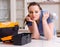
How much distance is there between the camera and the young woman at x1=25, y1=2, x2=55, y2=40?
1.55m

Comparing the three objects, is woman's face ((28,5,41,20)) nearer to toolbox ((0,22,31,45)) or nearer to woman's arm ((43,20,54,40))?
woman's arm ((43,20,54,40))

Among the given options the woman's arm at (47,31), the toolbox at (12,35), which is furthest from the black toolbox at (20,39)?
the woman's arm at (47,31)

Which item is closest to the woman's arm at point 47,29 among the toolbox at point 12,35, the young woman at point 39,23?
the young woman at point 39,23

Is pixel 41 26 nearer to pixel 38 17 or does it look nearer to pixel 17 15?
pixel 38 17

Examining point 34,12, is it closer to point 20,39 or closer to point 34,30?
point 34,30

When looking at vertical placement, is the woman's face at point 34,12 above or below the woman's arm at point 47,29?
above

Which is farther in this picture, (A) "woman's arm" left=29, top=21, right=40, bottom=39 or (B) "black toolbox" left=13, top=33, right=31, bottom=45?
(A) "woman's arm" left=29, top=21, right=40, bottom=39

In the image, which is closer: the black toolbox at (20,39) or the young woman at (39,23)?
the black toolbox at (20,39)

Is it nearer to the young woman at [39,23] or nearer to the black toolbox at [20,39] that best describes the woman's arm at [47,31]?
the young woman at [39,23]

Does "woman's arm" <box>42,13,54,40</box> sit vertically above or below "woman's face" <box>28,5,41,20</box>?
below

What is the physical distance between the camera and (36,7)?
1.65m

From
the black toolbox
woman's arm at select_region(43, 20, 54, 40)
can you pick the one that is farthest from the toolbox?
woman's arm at select_region(43, 20, 54, 40)

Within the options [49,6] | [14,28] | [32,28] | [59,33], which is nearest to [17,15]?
[49,6]

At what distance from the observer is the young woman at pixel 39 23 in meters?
1.55
